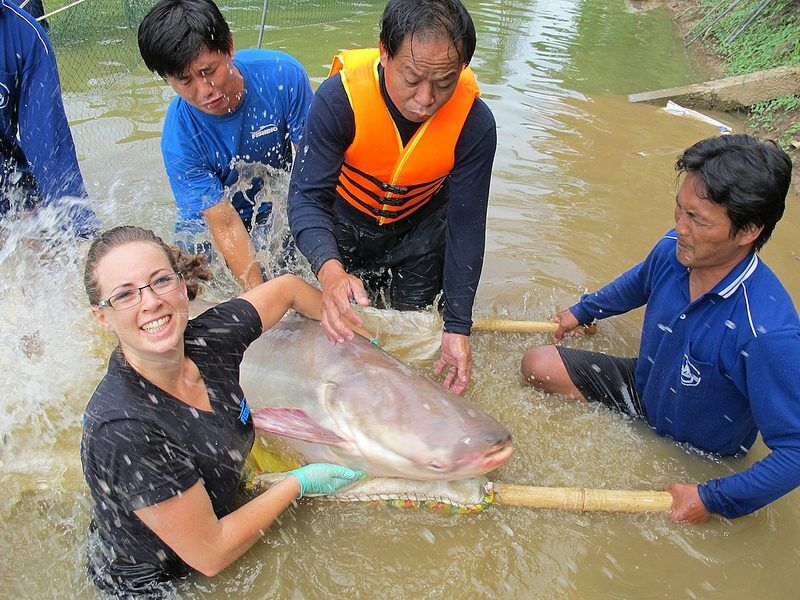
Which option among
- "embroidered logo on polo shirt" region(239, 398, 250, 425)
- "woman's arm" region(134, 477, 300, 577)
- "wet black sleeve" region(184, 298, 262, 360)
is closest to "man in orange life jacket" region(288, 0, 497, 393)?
"wet black sleeve" region(184, 298, 262, 360)

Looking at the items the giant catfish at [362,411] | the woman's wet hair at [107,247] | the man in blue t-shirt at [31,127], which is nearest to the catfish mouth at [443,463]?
the giant catfish at [362,411]

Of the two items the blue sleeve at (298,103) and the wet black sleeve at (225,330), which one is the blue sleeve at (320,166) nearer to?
the wet black sleeve at (225,330)

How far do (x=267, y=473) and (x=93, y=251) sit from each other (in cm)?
117

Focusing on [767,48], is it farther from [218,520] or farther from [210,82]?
[218,520]

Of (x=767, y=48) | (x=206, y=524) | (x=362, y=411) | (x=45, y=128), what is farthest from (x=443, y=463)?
(x=767, y=48)

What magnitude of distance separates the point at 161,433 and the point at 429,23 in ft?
5.54

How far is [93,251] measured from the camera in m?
2.06

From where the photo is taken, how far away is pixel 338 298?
2.63 metres

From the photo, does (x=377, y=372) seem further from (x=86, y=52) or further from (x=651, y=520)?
(x=86, y=52)

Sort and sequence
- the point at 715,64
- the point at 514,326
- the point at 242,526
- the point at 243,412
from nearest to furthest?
the point at 242,526, the point at 243,412, the point at 514,326, the point at 715,64

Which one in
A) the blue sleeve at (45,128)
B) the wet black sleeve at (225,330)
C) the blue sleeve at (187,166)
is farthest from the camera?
the blue sleeve at (187,166)

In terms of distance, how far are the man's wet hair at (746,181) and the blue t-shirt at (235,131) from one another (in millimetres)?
2099

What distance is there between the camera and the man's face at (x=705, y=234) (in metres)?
2.51

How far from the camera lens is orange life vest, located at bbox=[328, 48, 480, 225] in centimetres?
295
